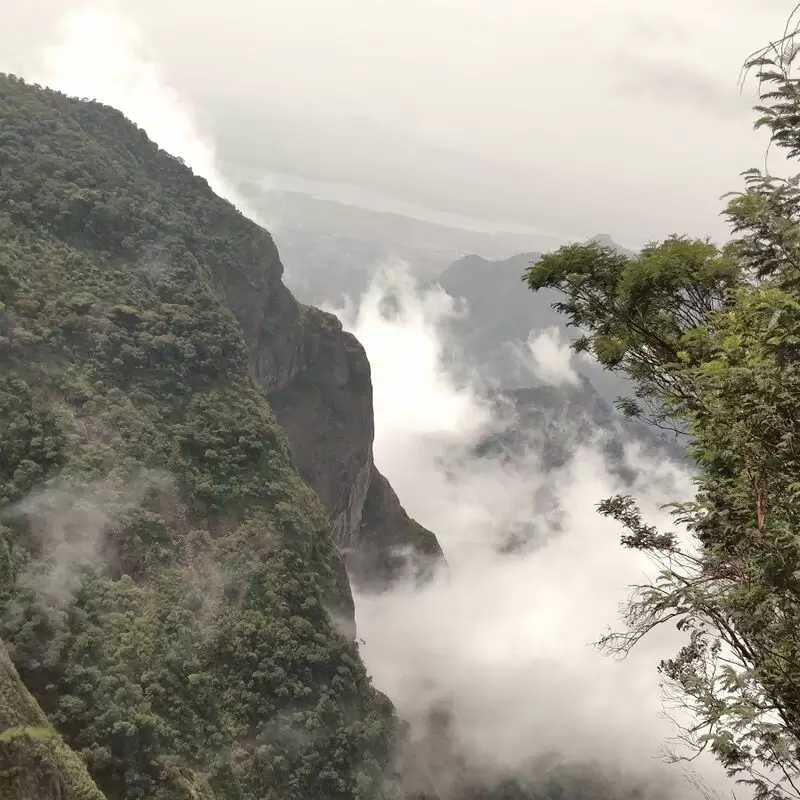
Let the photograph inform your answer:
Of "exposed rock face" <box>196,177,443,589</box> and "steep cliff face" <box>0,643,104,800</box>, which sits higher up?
"exposed rock face" <box>196,177,443,589</box>

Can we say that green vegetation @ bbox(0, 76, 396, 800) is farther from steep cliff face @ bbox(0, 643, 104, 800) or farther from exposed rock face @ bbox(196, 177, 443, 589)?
exposed rock face @ bbox(196, 177, 443, 589)

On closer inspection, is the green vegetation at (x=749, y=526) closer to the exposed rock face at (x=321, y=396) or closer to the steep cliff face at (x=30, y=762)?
the steep cliff face at (x=30, y=762)

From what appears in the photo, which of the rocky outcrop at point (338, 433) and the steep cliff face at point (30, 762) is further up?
the rocky outcrop at point (338, 433)

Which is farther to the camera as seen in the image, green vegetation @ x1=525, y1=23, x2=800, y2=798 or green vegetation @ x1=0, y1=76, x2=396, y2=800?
green vegetation @ x1=0, y1=76, x2=396, y2=800

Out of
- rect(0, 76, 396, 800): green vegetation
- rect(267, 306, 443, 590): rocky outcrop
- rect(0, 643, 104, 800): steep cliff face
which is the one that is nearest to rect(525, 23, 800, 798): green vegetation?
rect(0, 643, 104, 800): steep cliff face

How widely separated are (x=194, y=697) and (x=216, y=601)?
9.19 m

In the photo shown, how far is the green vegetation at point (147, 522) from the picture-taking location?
137 feet

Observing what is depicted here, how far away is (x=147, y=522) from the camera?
5544cm

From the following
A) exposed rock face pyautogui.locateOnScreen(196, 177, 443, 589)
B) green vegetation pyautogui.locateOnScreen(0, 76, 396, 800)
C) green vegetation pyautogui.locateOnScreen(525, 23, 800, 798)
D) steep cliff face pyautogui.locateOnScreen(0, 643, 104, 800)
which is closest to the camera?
green vegetation pyautogui.locateOnScreen(525, 23, 800, 798)

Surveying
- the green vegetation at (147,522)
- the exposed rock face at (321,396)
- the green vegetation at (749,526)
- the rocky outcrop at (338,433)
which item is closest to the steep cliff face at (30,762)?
the green vegetation at (147,522)

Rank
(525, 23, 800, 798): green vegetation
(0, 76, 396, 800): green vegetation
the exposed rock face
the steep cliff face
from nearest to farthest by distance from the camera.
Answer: (525, 23, 800, 798): green vegetation, the steep cliff face, (0, 76, 396, 800): green vegetation, the exposed rock face

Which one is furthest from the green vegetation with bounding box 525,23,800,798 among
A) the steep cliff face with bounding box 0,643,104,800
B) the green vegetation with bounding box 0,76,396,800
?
the green vegetation with bounding box 0,76,396,800

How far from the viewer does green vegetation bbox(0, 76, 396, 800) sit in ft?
137

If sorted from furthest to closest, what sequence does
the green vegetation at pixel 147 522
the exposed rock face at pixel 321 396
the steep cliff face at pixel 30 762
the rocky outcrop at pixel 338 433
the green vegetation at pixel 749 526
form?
the rocky outcrop at pixel 338 433, the exposed rock face at pixel 321 396, the green vegetation at pixel 147 522, the steep cliff face at pixel 30 762, the green vegetation at pixel 749 526
